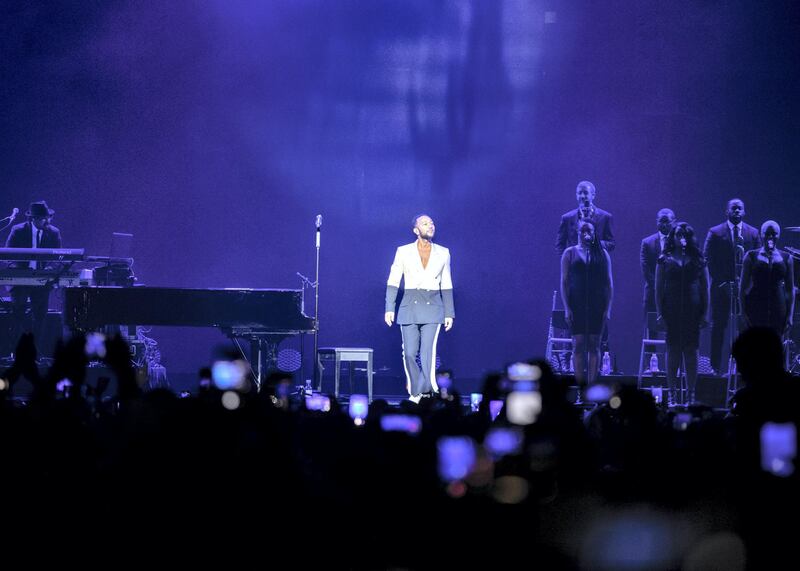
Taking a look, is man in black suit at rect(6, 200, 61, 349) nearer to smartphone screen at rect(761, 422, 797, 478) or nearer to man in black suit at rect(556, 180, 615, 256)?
man in black suit at rect(556, 180, 615, 256)

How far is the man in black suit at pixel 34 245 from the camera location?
12570mm

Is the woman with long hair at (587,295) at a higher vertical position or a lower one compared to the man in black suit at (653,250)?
lower

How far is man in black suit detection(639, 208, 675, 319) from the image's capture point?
40.9ft

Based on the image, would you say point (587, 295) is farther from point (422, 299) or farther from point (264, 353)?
point (264, 353)

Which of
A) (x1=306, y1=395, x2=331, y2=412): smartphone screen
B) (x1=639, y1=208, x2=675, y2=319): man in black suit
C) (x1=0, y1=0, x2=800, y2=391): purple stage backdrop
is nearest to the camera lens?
(x1=306, y1=395, x2=331, y2=412): smartphone screen

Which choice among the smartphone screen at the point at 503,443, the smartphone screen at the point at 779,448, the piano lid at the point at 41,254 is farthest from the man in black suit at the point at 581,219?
the smartphone screen at the point at 779,448

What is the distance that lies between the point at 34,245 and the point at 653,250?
857 cm

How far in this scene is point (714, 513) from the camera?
2.57 metres

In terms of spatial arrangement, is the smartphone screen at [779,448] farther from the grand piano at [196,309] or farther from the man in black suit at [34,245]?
the man in black suit at [34,245]

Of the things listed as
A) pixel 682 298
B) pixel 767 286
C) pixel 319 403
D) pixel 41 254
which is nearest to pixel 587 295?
pixel 682 298

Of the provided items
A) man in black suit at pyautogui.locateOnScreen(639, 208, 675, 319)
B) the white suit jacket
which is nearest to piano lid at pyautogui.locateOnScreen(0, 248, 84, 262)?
the white suit jacket

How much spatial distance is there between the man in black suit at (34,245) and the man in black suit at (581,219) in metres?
6.72

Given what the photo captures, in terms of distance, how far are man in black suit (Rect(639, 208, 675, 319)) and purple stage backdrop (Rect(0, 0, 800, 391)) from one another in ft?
5.19

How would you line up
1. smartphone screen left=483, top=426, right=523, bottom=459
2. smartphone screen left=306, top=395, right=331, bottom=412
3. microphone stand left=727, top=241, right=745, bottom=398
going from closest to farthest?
1. smartphone screen left=483, top=426, right=523, bottom=459
2. smartphone screen left=306, top=395, right=331, bottom=412
3. microphone stand left=727, top=241, right=745, bottom=398
